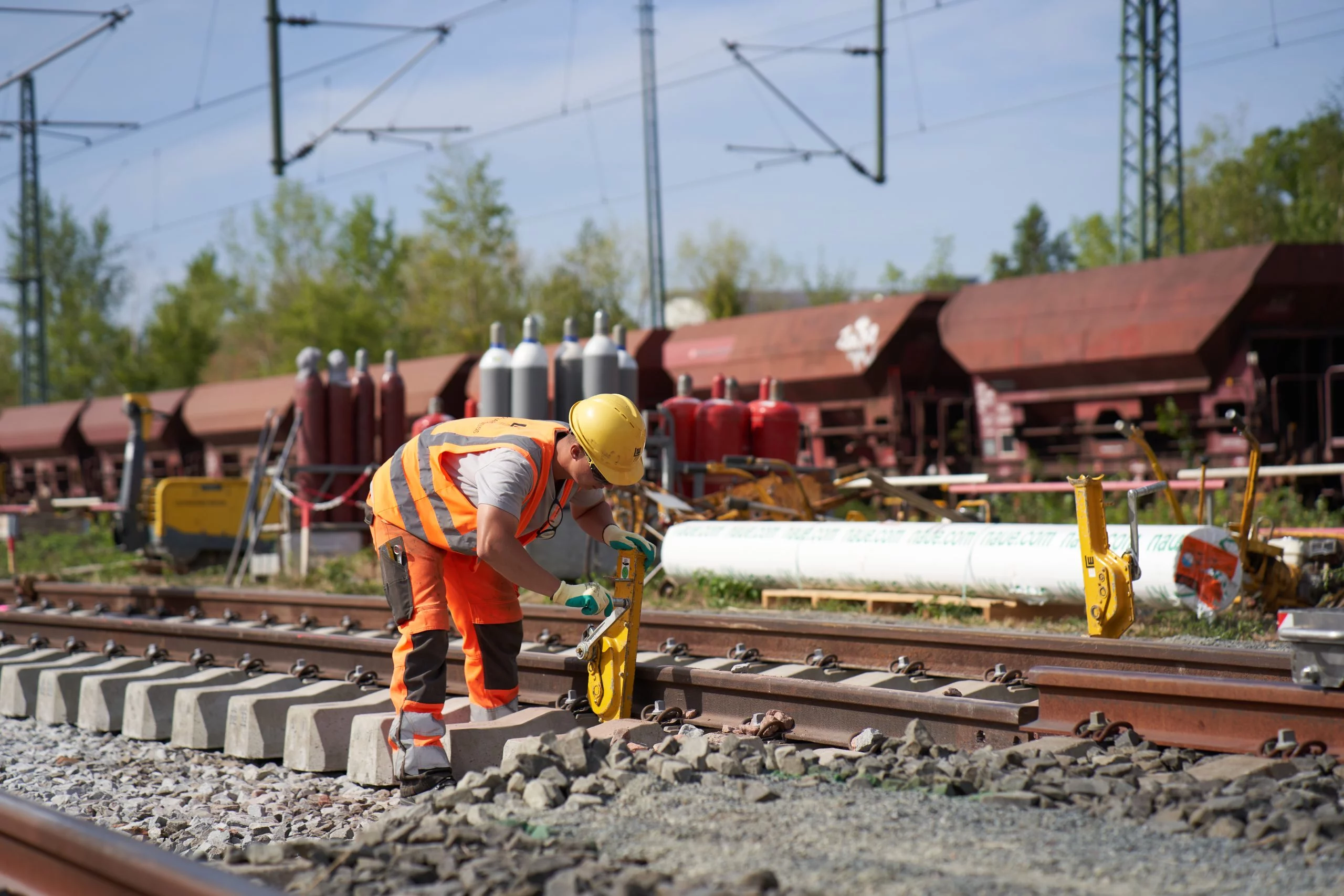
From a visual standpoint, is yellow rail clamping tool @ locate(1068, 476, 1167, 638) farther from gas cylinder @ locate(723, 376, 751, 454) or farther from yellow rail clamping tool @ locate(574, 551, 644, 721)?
gas cylinder @ locate(723, 376, 751, 454)

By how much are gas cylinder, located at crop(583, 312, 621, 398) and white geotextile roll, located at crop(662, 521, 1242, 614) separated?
196cm

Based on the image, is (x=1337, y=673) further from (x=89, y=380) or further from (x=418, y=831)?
(x=89, y=380)

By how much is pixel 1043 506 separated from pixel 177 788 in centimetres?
1017

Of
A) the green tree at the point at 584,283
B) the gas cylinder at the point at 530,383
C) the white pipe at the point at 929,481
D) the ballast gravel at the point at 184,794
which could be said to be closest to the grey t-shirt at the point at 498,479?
the ballast gravel at the point at 184,794

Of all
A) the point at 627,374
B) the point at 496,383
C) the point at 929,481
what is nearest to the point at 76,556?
the point at 496,383

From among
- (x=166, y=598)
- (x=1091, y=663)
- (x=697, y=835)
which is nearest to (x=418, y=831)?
(x=697, y=835)

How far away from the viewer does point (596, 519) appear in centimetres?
522

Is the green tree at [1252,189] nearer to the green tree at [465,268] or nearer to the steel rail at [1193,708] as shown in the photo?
the green tree at [465,268]

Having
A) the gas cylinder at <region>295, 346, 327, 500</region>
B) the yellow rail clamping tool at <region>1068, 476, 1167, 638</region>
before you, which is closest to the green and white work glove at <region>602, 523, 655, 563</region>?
the yellow rail clamping tool at <region>1068, 476, 1167, 638</region>

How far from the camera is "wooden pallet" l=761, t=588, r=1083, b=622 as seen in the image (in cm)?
754

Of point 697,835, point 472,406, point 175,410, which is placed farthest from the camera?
point 175,410

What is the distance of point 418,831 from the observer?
128 inches

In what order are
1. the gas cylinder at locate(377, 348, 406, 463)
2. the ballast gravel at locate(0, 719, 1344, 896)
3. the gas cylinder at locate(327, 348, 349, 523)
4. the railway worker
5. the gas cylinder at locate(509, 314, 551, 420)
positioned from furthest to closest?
the gas cylinder at locate(377, 348, 406, 463) < the gas cylinder at locate(327, 348, 349, 523) < the gas cylinder at locate(509, 314, 551, 420) < the railway worker < the ballast gravel at locate(0, 719, 1344, 896)

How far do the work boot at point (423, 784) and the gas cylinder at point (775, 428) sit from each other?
7.58 m
